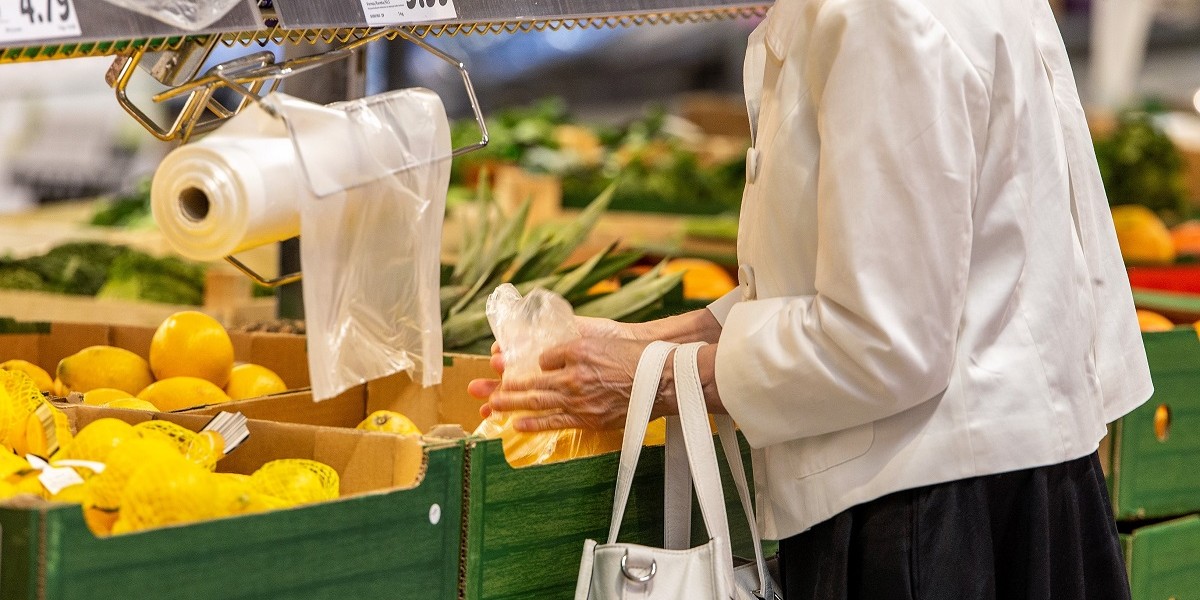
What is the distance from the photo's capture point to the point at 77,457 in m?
1.60

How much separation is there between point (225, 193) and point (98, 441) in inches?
14.0

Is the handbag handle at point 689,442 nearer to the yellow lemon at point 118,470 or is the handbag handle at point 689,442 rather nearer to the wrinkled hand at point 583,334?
the wrinkled hand at point 583,334

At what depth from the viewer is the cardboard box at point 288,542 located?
4.20 feet

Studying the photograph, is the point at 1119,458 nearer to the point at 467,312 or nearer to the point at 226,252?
the point at 467,312

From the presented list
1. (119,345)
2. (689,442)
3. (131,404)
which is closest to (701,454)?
(689,442)

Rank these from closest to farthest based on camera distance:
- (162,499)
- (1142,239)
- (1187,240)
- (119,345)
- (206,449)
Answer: (162,499) < (206,449) < (119,345) < (1142,239) < (1187,240)

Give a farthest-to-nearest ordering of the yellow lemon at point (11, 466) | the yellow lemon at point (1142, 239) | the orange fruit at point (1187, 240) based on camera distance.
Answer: the orange fruit at point (1187, 240), the yellow lemon at point (1142, 239), the yellow lemon at point (11, 466)

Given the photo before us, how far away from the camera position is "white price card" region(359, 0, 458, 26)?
1.79m

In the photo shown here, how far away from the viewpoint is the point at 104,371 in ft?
7.28

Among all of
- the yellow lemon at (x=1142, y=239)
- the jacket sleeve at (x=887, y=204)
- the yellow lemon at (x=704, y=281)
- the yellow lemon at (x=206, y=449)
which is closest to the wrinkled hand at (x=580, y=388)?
the jacket sleeve at (x=887, y=204)

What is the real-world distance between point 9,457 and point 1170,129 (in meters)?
7.18

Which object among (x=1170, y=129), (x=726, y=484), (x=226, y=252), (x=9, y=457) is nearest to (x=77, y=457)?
(x=9, y=457)

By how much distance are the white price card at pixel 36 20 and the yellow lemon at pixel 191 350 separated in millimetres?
851

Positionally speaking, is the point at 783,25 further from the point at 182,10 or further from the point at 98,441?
the point at 98,441
